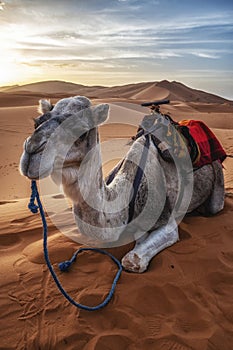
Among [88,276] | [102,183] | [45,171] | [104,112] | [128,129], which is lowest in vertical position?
[128,129]

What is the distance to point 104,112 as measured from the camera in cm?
252

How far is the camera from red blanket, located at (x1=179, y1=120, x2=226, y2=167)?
12.9 feet

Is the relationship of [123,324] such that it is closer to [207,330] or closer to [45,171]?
[207,330]

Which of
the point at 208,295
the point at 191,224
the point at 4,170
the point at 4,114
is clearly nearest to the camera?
the point at 208,295

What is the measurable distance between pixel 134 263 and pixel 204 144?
1.87m

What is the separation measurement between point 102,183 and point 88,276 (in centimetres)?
89

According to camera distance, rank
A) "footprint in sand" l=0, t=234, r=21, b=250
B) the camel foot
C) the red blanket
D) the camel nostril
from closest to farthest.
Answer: the camel nostril, the camel foot, "footprint in sand" l=0, t=234, r=21, b=250, the red blanket

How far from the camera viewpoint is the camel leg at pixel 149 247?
116 inches

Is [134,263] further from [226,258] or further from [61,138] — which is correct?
[61,138]

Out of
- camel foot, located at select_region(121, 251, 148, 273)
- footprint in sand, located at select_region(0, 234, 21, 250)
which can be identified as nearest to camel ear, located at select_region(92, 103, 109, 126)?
camel foot, located at select_region(121, 251, 148, 273)

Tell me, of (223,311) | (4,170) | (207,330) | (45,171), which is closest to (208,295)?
(223,311)

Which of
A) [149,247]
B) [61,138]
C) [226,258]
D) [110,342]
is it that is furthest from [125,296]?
[61,138]

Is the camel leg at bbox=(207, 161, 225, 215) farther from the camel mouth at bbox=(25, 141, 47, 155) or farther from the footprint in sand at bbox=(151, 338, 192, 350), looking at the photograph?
the camel mouth at bbox=(25, 141, 47, 155)

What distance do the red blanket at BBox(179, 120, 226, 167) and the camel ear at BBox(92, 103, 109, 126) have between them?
172 cm
